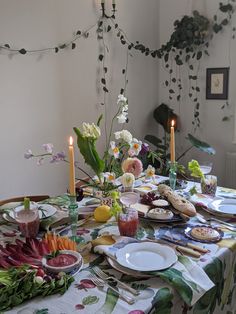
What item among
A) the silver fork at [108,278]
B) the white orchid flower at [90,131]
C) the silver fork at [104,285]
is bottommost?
the silver fork at [104,285]

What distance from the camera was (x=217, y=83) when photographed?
10.5ft

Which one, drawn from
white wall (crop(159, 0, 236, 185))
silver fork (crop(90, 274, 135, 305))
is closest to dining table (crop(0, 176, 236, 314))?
silver fork (crop(90, 274, 135, 305))

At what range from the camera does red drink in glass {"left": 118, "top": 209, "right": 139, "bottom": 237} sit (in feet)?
4.28

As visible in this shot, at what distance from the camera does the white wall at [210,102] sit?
3.12 m

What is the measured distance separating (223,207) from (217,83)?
1905mm

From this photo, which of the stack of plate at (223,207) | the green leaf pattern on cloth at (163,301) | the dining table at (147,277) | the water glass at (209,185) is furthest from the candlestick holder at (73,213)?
the water glass at (209,185)

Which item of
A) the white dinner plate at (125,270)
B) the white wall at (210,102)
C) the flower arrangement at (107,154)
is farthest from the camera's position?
the white wall at (210,102)

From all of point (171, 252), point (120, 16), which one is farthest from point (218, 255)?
point (120, 16)

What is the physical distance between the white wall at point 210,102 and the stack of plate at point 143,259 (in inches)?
88.9

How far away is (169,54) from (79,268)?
9.21 feet

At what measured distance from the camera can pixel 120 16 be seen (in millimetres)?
3115

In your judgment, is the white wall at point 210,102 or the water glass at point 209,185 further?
the white wall at point 210,102

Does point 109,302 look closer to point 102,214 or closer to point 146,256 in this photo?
point 146,256

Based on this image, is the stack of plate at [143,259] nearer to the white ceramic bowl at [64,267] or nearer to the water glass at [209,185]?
the white ceramic bowl at [64,267]
